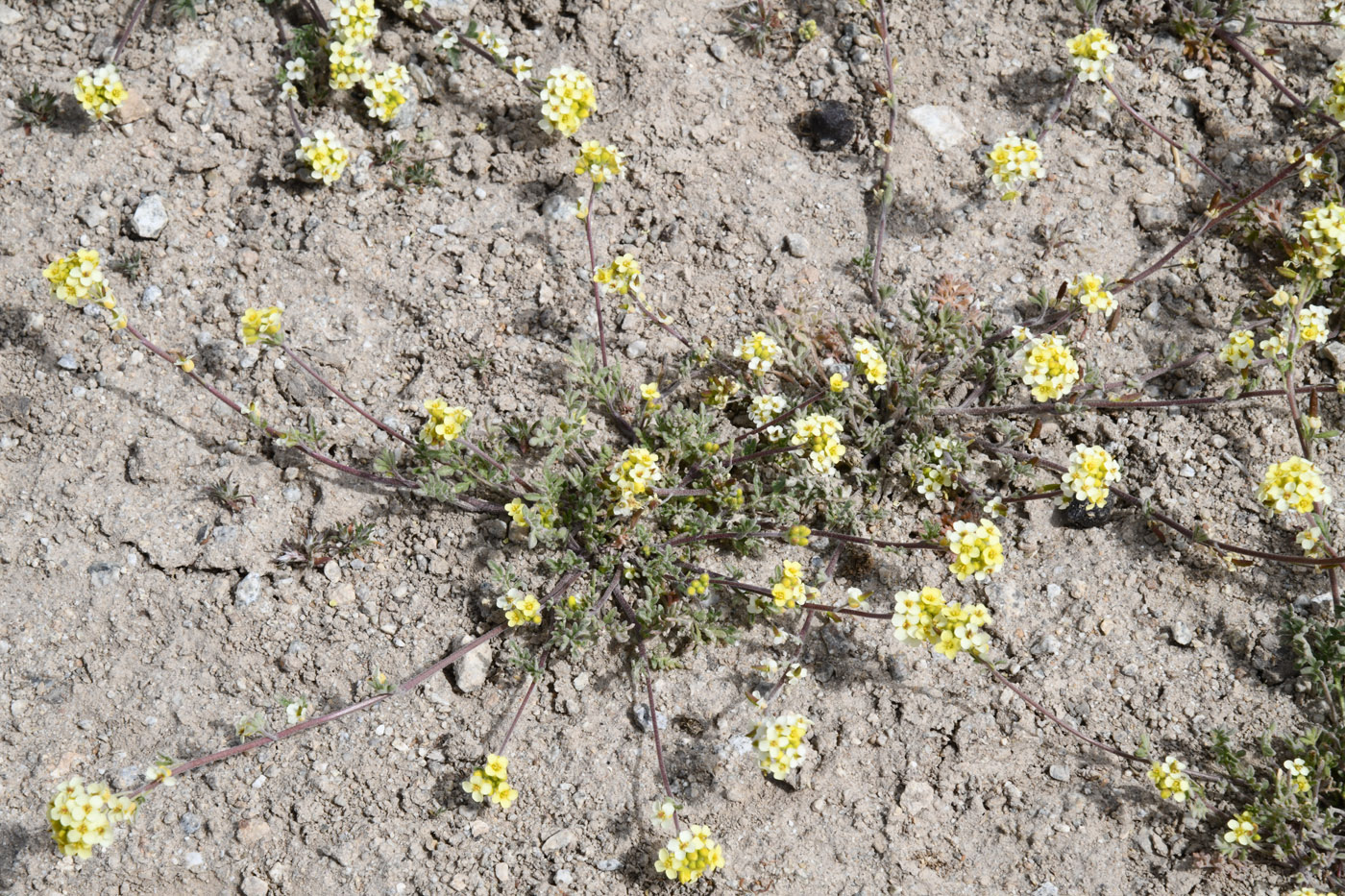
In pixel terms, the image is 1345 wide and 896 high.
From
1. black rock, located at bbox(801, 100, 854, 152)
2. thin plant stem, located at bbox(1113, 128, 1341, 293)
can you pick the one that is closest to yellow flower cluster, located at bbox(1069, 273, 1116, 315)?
thin plant stem, located at bbox(1113, 128, 1341, 293)

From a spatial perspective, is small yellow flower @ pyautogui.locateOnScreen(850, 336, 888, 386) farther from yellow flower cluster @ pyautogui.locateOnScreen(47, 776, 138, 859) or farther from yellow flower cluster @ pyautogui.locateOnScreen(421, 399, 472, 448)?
yellow flower cluster @ pyautogui.locateOnScreen(47, 776, 138, 859)

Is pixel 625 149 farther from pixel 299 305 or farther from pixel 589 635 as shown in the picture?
pixel 589 635

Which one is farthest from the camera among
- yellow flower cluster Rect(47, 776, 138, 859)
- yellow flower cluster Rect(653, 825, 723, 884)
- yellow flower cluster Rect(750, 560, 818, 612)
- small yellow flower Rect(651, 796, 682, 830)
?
yellow flower cluster Rect(750, 560, 818, 612)

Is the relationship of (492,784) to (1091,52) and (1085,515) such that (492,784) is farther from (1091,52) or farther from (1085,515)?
(1091,52)

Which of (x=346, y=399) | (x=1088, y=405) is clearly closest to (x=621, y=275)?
(x=346, y=399)

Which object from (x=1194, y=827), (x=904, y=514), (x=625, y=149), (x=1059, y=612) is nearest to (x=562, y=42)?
(x=625, y=149)

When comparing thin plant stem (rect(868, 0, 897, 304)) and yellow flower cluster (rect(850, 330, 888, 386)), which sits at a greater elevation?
thin plant stem (rect(868, 0, 897, 304))
